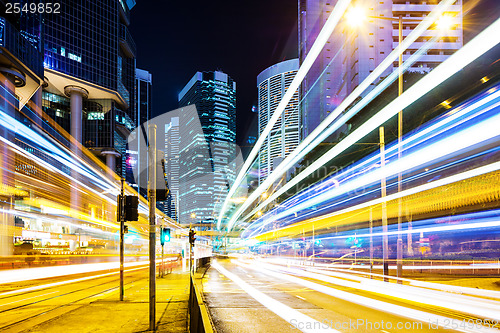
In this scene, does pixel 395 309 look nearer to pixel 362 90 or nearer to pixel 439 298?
pixel 439 298

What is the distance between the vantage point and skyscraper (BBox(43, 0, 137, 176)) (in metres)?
80.9

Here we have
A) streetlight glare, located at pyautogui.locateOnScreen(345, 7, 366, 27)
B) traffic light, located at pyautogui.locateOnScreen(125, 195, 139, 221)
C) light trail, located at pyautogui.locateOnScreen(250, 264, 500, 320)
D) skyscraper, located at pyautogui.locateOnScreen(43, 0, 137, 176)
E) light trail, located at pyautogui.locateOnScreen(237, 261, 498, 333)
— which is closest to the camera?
light trail, located at pyautogui.locateOnScreen(237, 261, 498, 333)

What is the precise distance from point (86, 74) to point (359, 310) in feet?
279

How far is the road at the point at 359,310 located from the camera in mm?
10375

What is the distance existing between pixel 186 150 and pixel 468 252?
Answer: 17233 centimetres

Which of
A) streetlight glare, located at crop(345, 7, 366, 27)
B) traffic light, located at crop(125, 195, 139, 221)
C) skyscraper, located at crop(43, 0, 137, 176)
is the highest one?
skyscraper, located at crop(43, 0, 137, 176)

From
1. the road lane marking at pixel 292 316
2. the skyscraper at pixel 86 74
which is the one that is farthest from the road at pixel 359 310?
the skyscraper at pixel 86 74

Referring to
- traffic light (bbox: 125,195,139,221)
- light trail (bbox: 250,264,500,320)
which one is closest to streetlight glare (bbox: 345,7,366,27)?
light trail (bbox: 250,264,500,320)

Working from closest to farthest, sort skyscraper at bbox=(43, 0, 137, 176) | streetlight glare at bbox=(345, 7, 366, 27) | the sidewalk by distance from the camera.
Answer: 1. the sidewalk
2. streetlight glare at bbox=(345, 7, 366, 27)
3. skyscraper at bbox=(43, 0, 137, 176)

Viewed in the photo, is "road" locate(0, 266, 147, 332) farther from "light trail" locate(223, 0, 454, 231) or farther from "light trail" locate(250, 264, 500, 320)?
"light trail" locate(223, 0, 454, 231)

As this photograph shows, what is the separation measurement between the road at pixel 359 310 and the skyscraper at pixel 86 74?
75862 millimetres

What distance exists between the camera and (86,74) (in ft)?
281

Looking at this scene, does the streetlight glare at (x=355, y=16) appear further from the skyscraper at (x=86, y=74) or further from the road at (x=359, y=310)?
the skyscraper at (x=86, y=74)

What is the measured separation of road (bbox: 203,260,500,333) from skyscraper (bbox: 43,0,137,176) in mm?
75862
